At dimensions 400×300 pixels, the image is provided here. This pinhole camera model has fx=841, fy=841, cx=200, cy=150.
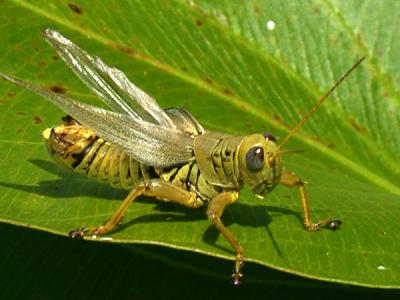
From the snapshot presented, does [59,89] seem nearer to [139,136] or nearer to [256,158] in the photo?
[139,136]

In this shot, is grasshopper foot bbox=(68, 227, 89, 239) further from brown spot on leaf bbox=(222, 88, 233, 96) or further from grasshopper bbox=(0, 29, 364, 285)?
brown spot on leaf bbox=(222, 88, 233, 96)

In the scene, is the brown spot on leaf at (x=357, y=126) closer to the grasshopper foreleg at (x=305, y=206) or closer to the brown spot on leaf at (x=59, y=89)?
the grasshopper foreleg at (x=305, y=206)

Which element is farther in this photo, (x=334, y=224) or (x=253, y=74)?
(x=253, y=74)

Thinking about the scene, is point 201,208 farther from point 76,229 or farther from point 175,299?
point 76,229

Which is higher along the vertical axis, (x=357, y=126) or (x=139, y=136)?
(x=357, y=126)

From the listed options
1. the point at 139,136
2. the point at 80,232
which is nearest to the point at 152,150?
the point at 139,136

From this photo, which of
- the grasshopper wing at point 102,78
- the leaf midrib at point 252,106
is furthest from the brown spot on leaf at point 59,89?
the leaf midrib at point 252,106

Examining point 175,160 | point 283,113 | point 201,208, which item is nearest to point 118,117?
point 175,160
